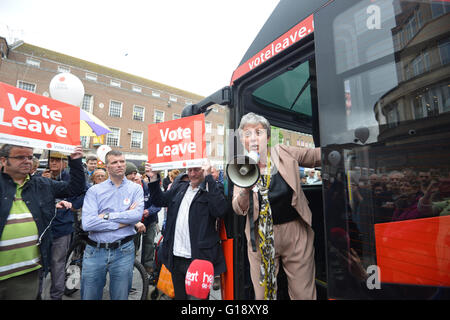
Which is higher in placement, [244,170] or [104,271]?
[244,170]

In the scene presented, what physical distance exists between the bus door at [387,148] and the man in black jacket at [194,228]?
112cm

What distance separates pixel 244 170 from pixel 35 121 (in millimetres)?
→ 2194

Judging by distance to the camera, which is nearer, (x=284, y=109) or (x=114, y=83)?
(x=284, y=109)

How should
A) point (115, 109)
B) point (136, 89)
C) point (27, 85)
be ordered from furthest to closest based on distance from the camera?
point (136, 89)
point (115, 109)
point (27, 85)

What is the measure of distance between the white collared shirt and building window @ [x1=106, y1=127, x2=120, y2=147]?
2554 centimetres

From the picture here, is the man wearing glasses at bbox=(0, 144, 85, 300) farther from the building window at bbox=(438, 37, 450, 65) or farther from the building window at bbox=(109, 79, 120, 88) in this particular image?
the building window at bbox=(109, 79, 120, 88)

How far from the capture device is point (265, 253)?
1631mm

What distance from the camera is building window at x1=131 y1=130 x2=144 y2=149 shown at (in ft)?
85.2

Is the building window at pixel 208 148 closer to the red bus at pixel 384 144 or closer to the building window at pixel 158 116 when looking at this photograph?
the red bus at pixel 384 144

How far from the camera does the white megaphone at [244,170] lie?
5.06 feet

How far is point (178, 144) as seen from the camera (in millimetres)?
2379

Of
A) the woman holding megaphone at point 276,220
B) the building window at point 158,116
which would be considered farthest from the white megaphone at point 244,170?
the building window at point 158,116

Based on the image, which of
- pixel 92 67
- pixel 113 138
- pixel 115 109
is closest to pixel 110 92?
pixel 115 109

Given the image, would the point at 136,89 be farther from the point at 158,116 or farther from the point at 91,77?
the point at 91,77
